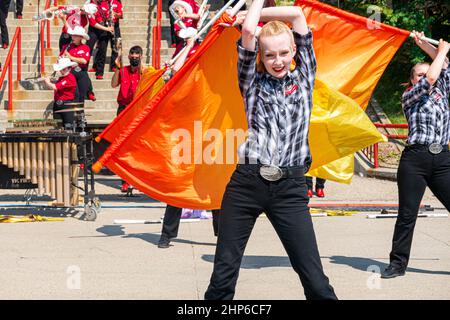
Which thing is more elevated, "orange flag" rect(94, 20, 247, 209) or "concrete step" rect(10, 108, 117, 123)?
"orange flag" rect(94, 20, 247, 209)

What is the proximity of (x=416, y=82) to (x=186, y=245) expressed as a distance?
295 cm

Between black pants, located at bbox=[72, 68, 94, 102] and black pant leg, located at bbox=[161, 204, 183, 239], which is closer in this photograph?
black pant leg, located at bbox=[161, 204, 183, 239]

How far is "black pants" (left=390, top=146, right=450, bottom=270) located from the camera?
7.78m

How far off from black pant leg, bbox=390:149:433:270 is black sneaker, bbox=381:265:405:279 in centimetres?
3

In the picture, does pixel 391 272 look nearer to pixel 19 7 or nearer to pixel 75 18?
Answer: pixel 75 18

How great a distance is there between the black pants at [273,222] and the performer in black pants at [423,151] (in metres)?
2.54

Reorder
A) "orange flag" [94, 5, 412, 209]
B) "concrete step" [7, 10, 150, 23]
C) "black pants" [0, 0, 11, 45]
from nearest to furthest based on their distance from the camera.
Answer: "orange flag" [94, 5, 412, 209] → "black pants" [0, 0, 11, 45] → "concrete step" [7, 10, 150, 23]

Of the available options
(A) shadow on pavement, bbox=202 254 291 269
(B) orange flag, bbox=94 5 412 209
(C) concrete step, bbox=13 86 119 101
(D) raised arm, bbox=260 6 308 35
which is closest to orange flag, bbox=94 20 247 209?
(B) orange flag, bbox=94 5 412 209

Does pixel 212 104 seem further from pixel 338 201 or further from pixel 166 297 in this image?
pixel 338 201

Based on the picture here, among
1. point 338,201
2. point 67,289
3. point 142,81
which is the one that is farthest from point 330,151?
point 338,201

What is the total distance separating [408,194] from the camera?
25.8 ft

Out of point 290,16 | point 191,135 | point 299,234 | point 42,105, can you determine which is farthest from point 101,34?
point 299,234

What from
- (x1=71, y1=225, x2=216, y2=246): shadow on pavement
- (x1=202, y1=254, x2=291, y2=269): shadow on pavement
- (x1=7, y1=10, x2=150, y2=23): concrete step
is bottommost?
(x1=71, y1=225, x2=216, y2=246): shadow on pavement

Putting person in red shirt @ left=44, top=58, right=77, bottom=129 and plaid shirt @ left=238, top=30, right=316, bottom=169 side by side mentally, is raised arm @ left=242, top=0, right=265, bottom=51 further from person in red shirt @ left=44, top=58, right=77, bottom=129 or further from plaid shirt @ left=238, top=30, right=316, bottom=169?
person in red shirt @ left=44, top=58, right=77, bottom=129
